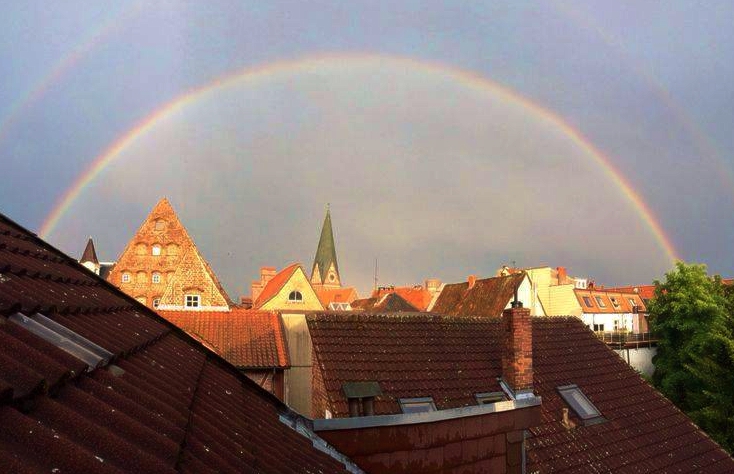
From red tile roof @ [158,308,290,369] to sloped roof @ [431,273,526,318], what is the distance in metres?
17.2

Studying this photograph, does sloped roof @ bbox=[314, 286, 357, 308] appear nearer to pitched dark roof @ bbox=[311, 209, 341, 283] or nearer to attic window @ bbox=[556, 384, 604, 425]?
pitched dark roof @ bbox=[311, 209, 341, 283]

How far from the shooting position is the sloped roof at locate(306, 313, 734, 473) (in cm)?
1127

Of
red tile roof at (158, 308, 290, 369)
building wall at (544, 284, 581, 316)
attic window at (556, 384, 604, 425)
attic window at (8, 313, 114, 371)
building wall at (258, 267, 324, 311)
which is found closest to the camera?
attic window at (8, 313, 114, 371)

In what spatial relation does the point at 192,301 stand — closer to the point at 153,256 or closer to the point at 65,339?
the point at 153,256

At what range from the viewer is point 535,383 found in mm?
13070

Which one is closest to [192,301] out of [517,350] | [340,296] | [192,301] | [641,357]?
[192,301]

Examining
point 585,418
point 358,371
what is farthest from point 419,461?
point 585,418

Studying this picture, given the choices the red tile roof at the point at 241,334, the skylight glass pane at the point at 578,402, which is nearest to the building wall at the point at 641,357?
the red tile roof at the point at 241,334

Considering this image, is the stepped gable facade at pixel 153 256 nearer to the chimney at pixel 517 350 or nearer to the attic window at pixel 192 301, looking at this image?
the attic window at pixel 192 301

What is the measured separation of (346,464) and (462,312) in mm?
35448

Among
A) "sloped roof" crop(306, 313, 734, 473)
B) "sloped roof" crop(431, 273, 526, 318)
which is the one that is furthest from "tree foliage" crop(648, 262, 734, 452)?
"sloped roof" crop(306, 313, 734, 473)

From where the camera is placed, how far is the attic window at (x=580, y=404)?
41.3ft

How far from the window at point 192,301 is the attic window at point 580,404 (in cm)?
2296

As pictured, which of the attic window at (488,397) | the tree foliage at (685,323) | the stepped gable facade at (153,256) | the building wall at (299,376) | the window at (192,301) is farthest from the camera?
the stepped gable facade at (153,256)
